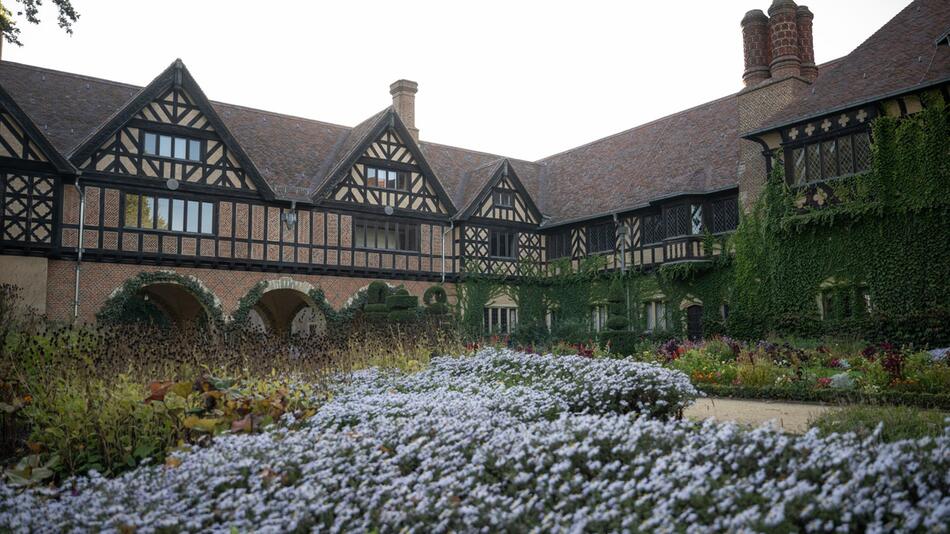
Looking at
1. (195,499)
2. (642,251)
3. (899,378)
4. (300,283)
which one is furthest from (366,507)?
(642,251)

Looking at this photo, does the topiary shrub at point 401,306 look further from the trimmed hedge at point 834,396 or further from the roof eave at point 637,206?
the roof eave at point 637,206

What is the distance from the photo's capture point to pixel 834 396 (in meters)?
11.4

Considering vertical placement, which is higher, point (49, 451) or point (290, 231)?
point (290, 231)

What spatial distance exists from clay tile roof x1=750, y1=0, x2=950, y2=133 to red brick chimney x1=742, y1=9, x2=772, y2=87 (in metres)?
2.46

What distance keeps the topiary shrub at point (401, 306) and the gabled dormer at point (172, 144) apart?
1036 centimetres

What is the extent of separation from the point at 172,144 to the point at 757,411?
774 inches

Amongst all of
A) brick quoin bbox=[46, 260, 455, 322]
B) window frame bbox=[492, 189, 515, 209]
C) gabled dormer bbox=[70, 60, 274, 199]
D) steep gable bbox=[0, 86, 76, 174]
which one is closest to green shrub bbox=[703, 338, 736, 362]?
brick quoin bbox=[46, 260, 455, 322]

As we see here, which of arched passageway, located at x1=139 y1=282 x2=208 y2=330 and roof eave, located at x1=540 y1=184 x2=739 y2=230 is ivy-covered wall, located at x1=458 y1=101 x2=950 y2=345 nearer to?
roof eave, located at x1=540 y1=184 x2=739 y2=230

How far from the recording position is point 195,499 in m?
5.30

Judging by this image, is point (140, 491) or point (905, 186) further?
point (905, 186)

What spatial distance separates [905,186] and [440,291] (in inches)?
475

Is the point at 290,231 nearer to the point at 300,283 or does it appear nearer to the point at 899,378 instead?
the point at 300,283

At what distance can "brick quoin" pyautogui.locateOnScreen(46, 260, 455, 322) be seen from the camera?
21391 millimetres

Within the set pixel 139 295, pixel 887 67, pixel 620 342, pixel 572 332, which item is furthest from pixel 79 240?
pixel 887 67
